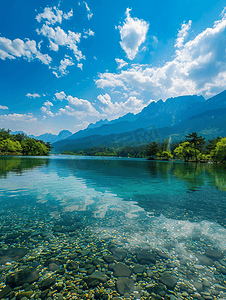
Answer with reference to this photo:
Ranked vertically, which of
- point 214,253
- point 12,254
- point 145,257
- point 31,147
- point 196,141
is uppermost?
point 196,141

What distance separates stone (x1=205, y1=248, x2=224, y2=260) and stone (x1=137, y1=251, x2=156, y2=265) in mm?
2529

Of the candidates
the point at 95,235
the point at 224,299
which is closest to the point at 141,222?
the point at 95,235

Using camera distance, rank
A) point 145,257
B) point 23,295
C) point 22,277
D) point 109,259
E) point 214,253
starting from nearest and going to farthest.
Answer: point 23,295 → point 22,277 → point 109,259 → point 145,257 → point 214,253

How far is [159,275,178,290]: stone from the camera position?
4.57 meters

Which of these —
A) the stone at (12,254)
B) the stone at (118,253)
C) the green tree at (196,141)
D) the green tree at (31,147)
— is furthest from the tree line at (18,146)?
the stone at (118,253)

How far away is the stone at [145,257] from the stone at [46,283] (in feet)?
10.5

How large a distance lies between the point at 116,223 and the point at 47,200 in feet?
25.2

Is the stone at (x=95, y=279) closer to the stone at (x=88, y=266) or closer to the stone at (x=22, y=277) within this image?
the stone at (x=88, y=266)

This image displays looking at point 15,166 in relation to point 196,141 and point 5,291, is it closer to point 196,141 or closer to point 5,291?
point 5,291

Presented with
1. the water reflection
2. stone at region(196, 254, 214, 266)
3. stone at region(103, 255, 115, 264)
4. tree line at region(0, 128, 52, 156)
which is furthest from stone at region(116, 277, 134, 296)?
tree line at region(0, 128, 52, 156)

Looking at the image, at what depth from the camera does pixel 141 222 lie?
30.5 feet

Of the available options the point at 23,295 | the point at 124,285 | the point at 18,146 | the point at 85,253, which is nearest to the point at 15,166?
the point at 85,253

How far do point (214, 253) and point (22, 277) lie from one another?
7686mm

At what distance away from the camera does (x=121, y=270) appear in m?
5.25
